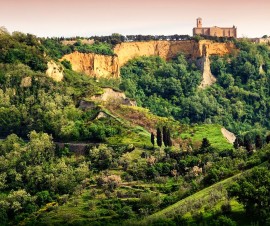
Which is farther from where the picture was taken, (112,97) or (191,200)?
(112,97)

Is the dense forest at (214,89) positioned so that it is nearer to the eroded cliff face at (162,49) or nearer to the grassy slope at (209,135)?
the eroded cliff face at (162,49)

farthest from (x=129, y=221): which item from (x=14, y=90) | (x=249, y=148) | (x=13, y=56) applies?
(x=13, y=56)

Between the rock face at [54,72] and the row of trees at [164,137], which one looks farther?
the rock face at [54,72]

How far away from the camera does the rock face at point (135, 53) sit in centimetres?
6331

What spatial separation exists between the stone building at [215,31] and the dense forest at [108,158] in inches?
767

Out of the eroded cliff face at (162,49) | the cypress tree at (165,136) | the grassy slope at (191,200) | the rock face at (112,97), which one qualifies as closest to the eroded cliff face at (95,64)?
the eroded cliff face at (162,49)

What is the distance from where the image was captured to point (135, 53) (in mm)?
70625

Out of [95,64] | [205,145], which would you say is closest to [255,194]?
[205,145]

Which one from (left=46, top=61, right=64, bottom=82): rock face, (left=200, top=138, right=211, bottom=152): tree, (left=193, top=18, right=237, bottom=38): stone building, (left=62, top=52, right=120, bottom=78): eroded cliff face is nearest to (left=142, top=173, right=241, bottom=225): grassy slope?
(left=200, top=138, right=211, bottom=152): tree

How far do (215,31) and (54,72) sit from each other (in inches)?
1273

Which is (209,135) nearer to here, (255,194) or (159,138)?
(159,138)

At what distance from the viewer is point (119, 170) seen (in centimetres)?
4031

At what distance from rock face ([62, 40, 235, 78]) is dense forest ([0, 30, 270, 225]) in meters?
2.34

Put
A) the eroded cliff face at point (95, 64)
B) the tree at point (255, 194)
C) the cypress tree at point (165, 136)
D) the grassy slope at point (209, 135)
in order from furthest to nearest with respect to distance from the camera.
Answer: the eroded cliff face at point (95, 64)
the grassy slope at point (209, 135)
the cypress tree at point (165, 136)
the tree at point (255, 194)
